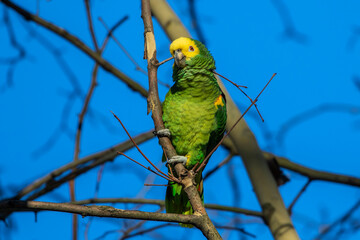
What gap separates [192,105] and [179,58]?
0.28m

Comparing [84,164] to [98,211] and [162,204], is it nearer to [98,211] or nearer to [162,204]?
[162,204]

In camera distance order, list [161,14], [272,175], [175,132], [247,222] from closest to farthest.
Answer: [175,132]
[272,175]
[161,14]
[247,222]

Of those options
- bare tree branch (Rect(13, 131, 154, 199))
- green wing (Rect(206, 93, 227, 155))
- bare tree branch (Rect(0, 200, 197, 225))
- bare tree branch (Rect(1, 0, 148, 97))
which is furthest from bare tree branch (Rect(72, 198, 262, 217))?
bare tree branch (Rect(0, 200, 197, 225))

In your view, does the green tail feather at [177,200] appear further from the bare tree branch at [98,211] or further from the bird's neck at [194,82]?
the bare tree branch at [98,211]

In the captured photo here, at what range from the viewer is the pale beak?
2123mm

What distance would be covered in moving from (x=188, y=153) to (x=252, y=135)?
57cm

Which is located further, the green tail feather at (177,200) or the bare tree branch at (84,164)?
the bare tree branch at (84,164)

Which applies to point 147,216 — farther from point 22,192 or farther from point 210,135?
point 22,192

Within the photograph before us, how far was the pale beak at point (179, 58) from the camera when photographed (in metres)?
2.12

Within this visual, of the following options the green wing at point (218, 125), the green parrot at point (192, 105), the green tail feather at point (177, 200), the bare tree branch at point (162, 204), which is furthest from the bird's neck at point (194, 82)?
the bare tree branch at point (162, 204)

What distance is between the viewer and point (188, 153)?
2.18 m

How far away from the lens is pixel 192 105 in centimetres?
218

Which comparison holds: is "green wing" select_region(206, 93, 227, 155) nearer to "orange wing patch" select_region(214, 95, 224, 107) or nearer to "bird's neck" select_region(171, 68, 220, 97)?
"orange wing patch" select_region(214, 95, 224, 107)

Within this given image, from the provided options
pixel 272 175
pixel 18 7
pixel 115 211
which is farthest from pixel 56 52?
pixel 115 211
